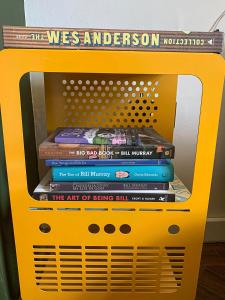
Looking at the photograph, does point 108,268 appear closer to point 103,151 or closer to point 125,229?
point 125,229

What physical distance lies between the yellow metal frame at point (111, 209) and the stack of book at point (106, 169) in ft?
0.07

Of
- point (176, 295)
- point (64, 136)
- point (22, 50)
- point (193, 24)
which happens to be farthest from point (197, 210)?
point (193, 24)

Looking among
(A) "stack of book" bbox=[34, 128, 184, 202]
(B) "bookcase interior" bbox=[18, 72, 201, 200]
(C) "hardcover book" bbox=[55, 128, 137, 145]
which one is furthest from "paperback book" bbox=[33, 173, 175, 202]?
(B) "bookcase interior" bbox=[18, 72, 201, 200]

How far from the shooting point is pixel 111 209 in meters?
0.54

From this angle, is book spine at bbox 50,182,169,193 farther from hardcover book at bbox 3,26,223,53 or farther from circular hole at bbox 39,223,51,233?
hardcover book at bbox 3,26,223,53

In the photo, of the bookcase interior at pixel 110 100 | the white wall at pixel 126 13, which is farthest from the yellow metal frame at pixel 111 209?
the white wall at pixel 126 13

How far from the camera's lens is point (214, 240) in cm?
111

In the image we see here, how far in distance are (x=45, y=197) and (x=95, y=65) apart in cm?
30

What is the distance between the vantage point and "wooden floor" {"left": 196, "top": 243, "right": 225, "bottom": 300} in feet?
2.77

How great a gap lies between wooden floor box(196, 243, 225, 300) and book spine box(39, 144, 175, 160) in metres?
0.61

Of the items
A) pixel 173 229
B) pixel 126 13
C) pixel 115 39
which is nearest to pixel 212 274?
pixel 173 229

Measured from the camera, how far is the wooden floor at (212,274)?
2.77ft

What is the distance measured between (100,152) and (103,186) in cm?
8

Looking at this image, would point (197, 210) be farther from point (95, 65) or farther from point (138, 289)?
point (95, 65)
